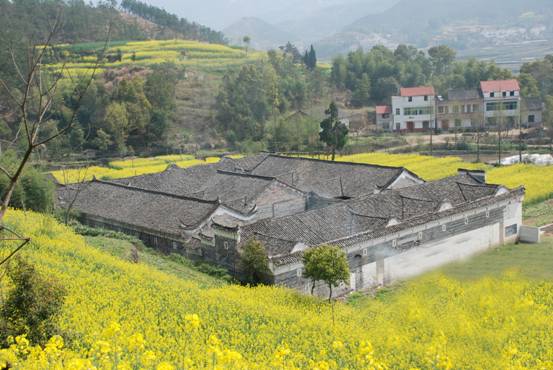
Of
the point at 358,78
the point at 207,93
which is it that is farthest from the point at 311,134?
the point at 358,78

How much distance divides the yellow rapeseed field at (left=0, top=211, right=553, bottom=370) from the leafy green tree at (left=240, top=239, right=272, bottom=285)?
40.0 inches

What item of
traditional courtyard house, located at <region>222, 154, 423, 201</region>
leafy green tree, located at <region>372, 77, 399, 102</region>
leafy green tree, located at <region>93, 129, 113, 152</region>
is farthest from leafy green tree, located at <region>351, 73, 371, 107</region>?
traditional courtyard house, located at <region>222, 154, 423, 201</region>

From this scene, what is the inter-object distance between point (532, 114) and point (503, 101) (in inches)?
121

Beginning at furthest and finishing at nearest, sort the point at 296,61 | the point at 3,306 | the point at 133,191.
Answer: the point at 296,61, the point at 133,191, the point at 3,306

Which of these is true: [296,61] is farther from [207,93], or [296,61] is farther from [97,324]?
[97,324]

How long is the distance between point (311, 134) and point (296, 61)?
42099mm

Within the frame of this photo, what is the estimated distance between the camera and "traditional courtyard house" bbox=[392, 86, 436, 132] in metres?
61.5

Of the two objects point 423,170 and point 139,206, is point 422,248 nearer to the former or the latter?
point 139,206

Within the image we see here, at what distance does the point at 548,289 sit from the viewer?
16297mm

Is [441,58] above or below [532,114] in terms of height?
above

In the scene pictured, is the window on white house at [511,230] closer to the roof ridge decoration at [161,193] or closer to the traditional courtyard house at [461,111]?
the roof ridge decoration at [161,193]

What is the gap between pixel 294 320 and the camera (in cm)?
1448

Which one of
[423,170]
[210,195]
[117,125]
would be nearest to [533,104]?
[423,170]

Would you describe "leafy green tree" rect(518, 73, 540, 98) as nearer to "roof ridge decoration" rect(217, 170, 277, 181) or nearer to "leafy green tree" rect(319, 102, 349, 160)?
"leafy green tree" rect(319, 102, 349, 160)
